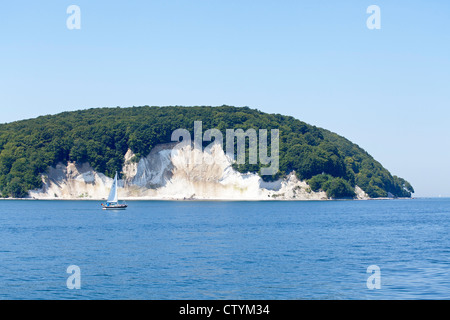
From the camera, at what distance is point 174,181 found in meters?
191

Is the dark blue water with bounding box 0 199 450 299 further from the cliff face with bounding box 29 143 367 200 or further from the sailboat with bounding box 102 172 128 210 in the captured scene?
the cliff face with bounding box 29 143 367 200

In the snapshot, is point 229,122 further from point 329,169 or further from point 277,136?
point 329,169

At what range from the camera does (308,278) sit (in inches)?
1308

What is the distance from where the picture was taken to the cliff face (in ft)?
596

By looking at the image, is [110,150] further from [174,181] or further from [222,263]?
[222,263]

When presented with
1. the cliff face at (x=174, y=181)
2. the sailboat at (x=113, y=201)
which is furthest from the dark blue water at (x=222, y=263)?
the cliff face at (x=174, y=181)

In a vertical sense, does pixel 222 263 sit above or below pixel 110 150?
below

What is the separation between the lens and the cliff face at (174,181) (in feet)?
596

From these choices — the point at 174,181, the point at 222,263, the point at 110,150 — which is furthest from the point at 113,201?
the point at 222,263

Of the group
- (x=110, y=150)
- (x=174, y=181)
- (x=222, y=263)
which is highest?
(x=110, y=150)

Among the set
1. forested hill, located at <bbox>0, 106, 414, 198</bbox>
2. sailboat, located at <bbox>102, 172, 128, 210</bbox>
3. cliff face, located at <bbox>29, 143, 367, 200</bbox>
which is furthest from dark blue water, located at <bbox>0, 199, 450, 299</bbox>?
cliff face, located at <bbox>29, 143, 367, 200</bbox>

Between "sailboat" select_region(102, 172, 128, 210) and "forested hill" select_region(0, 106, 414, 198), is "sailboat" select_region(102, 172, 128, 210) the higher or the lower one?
the lower one

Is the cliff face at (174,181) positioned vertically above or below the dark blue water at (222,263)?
above

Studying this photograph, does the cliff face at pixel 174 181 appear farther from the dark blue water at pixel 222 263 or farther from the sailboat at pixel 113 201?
the dark blue water at pixel 222 263
